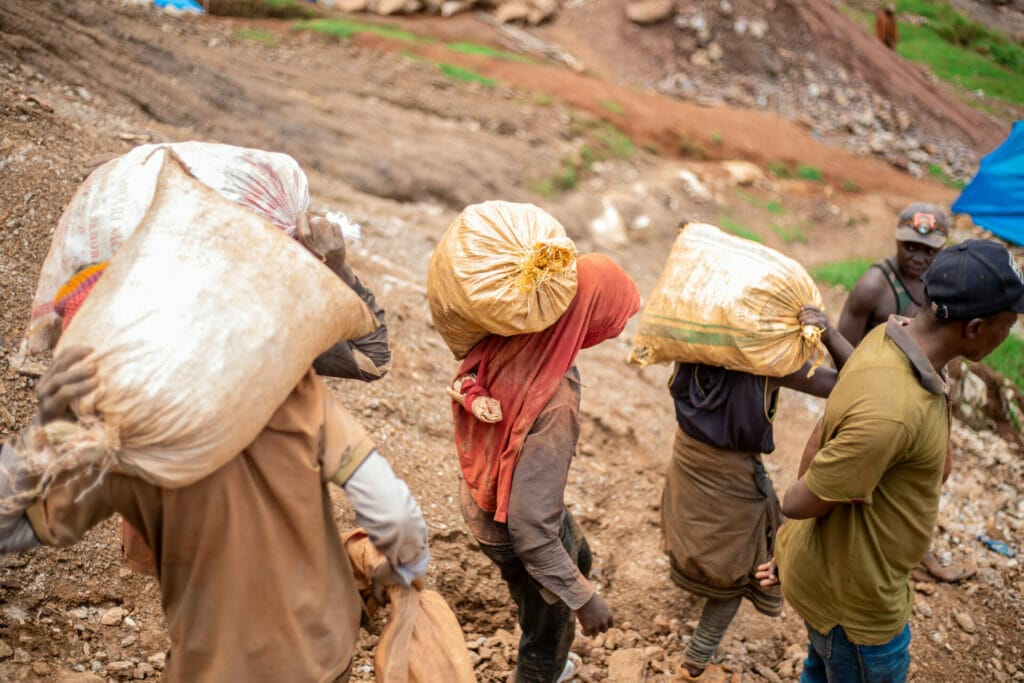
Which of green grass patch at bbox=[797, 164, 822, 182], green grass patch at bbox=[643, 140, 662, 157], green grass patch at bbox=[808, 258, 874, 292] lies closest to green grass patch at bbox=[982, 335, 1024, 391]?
green grass patch at bbox=[808, 258, 874, 292]

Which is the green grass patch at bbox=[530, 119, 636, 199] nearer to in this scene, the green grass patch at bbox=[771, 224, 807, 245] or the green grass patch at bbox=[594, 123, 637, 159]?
the green grass patch at bbox=[594, 123, 637, 159]

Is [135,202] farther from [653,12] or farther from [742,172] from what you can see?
[653,12]

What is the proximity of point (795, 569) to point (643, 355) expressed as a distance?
3.28 feet

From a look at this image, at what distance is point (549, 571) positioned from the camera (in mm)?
2424

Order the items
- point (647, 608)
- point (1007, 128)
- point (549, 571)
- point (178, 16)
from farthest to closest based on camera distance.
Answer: point (1007, 128) < point (178, 16) < point (647, 608) < point (549, 571)

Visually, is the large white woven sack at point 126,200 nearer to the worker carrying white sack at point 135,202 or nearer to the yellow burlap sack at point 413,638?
the worker carrying white sack at point 135,202

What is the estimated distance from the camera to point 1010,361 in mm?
7121

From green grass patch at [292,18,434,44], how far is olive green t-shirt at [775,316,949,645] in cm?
1280

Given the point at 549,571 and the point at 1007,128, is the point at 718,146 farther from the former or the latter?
the point at 549,571

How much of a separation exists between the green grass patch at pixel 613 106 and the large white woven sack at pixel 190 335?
1176 centimetres

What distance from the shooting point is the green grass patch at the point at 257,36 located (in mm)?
12571

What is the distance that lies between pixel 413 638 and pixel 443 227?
18.8ft

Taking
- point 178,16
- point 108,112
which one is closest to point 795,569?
point 108,112

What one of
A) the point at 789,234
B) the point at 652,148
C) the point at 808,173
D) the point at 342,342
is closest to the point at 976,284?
the point at 342,342
